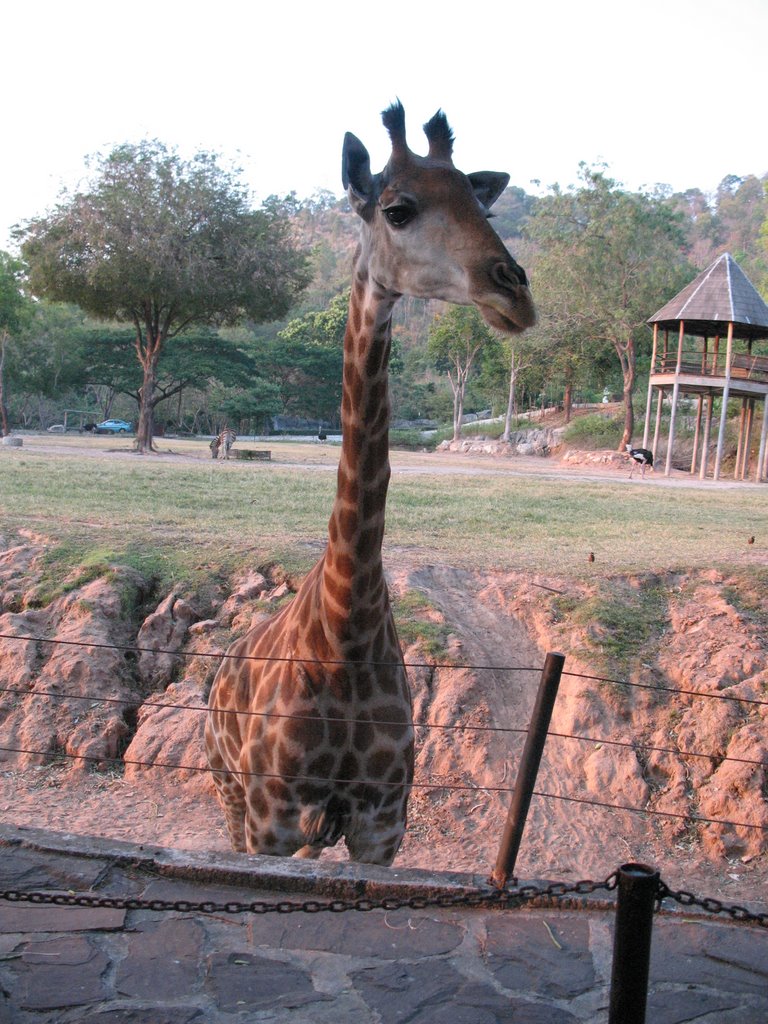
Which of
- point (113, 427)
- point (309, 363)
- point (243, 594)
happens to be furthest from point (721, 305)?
point (113, 427)

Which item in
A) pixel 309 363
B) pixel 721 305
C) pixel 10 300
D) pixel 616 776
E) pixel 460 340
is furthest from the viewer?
pixel 309 363

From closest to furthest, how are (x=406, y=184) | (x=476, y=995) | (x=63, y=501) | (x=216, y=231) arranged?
1. (x=476, y=995)
2. (x=406, y=184)
3. (x=63, y=501)
4. (x=216, y=231)

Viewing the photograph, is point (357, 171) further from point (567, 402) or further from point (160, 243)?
point (567, 402)

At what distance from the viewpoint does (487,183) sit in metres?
4.49

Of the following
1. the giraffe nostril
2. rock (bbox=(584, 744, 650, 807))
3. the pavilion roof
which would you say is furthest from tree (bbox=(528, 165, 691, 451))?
the giraffe nostril

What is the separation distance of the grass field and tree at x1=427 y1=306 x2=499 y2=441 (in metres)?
27.3

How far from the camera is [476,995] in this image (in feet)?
10.4

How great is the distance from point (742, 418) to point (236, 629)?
27128 mm

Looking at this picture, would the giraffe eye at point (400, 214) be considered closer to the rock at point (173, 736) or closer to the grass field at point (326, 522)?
the rock at point (173, 736)

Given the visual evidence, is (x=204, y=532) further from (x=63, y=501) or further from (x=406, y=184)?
(x=406, y=184)

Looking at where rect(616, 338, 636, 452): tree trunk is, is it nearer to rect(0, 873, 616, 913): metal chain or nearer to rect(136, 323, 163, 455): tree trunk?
rect(136, 323, 163, 455): tree trunk

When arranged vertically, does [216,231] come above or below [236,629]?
above

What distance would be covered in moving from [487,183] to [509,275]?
1.42 m

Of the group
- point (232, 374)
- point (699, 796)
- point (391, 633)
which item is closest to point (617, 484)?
point (699, 796)
